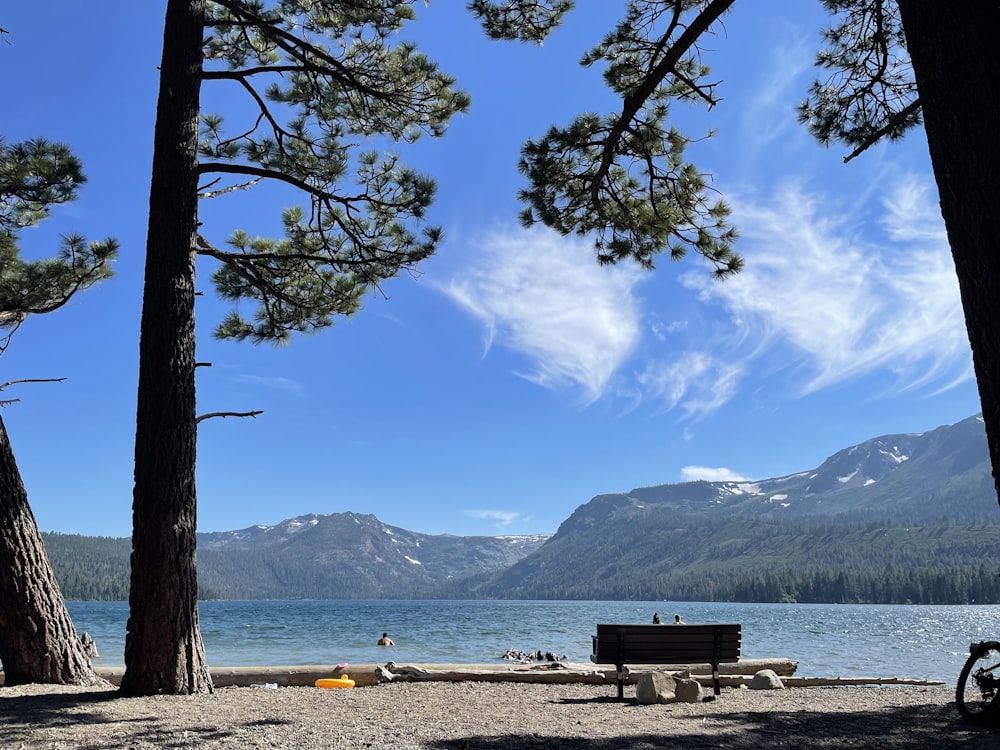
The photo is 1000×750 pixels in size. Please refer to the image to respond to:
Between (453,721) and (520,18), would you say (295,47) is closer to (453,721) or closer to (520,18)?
(520,18)

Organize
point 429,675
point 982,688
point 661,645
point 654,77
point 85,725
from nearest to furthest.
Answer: point 85,725 < point 982,688 < point 654,77 < point 661,645 < point 429,675

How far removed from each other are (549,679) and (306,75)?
23.5 ft

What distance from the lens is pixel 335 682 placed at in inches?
317

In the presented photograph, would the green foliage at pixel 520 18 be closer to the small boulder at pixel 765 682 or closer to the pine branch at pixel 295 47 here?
the pine branch at pixel 295 47

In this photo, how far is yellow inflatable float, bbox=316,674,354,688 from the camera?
7996 mm

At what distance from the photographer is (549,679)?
8.20 meters

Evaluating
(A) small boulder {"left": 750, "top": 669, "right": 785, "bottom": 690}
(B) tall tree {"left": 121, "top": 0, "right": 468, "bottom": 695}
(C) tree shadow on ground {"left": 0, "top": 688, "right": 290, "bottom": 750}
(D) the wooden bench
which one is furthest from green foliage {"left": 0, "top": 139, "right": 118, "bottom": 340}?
(A) small boulder {"left": 750, "top": 669, "right": 785, "bottom": 690}

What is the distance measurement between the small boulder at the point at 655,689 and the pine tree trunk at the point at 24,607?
4.82 meters

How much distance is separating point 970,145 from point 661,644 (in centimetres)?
564

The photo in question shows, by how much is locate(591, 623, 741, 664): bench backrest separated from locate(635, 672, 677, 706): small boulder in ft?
1.68

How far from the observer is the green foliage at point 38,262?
8156 millimetres

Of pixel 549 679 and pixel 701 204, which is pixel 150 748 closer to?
pixel 549 679

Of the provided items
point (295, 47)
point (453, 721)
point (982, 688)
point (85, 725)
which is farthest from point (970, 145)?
point (295, 47)

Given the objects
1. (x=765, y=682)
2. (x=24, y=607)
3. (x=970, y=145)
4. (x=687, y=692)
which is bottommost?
(x=765, y=682)
